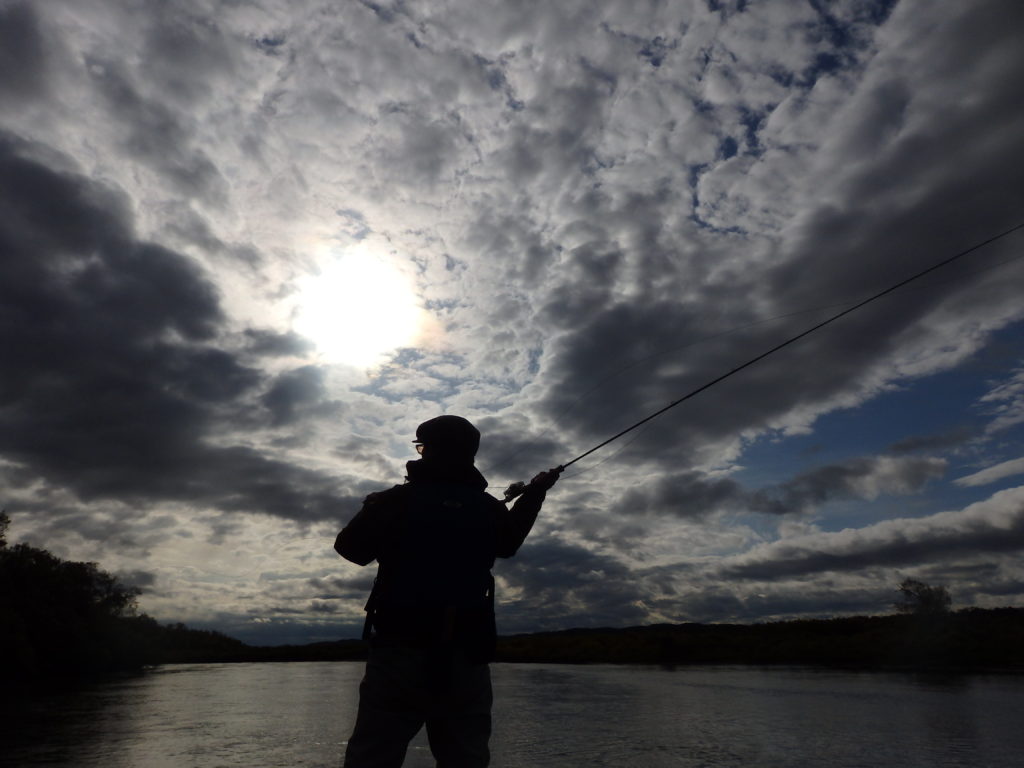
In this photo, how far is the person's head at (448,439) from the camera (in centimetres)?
348

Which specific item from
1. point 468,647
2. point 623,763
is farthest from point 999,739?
point 468,647

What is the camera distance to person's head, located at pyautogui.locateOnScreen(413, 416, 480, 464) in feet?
11.4

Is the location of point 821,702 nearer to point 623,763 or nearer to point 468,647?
point 623,763

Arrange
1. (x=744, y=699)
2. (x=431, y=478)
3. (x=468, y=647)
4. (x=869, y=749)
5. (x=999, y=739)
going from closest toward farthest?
(x=468, y=647)
(x=431, y=478)
(x=869, y=749)
(x=999, y=739)
(x=744, y=699)

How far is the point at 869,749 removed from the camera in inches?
420

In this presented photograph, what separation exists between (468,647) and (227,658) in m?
121

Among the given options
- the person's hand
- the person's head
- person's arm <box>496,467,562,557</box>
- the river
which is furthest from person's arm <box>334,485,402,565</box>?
the river

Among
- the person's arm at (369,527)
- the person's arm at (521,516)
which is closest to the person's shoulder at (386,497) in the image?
the person's arm at (369,527)

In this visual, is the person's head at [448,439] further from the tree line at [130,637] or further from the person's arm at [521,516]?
the tree line at [130,637]

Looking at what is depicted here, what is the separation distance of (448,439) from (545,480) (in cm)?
101

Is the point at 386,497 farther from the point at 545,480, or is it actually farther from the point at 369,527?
the point at 545,480

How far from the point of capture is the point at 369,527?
3.23m

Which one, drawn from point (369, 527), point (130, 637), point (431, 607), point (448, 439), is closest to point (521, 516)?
point (448, 439)

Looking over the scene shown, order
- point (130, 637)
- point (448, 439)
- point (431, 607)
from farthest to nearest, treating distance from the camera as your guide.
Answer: point (130, 637) < point (448, 439) < point (431, 607)
